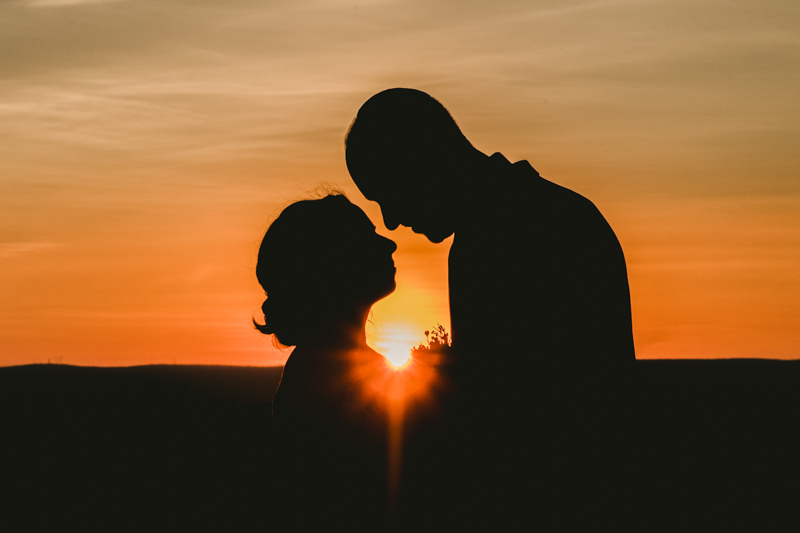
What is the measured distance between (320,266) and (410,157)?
747 mm

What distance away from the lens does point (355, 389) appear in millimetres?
3564

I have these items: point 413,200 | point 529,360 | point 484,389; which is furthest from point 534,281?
point 413,200

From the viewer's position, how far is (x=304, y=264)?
4055 millimetres

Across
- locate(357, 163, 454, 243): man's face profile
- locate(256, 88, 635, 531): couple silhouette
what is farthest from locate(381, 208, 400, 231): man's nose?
locate(256, 88, 635, 531): couple silhouette

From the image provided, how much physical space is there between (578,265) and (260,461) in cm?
1663

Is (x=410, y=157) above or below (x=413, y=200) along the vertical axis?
above

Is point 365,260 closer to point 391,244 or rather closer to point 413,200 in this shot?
point 391,244

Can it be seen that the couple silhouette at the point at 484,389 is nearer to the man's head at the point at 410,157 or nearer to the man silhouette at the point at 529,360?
the man silhouette at the point at 529,360

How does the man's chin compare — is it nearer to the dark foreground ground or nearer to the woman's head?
the woman's head

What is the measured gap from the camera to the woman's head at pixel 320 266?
4031mm

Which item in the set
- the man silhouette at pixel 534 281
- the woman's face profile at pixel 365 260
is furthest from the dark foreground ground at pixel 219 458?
the woman's face profile at pixel 365 260

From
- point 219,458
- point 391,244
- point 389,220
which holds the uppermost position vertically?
point 389,220

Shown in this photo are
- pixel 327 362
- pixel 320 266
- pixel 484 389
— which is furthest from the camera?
pixel 320 266

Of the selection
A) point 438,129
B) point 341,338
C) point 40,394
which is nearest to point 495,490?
point 341,338
